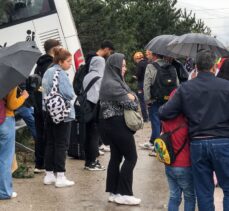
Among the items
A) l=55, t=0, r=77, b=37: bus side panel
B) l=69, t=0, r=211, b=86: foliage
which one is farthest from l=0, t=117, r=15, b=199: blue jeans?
l=69, t=0, r=211, b=86: foliage

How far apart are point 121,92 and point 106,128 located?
0.47m

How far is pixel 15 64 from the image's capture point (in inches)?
240

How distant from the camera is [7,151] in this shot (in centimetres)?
630

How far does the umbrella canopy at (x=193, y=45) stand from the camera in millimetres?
7777

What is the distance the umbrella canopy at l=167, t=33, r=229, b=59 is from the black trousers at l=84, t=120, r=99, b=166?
162 cm

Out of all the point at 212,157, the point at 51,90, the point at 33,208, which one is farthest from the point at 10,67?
the point at 212,157

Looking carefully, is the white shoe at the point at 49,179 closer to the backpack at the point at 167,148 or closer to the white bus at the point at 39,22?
the backpack at the point at 167,148

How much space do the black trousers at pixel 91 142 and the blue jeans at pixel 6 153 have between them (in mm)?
1753

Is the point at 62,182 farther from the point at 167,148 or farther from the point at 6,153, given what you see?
the point at 167,148

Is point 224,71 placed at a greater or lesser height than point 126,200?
greater

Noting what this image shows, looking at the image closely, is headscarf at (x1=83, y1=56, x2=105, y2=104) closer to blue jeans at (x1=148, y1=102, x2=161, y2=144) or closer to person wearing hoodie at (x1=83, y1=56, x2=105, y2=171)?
person wearing hoodie at (x1=83, y1=56, x2=105, y2=171)

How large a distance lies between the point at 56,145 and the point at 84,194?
0.71 meters

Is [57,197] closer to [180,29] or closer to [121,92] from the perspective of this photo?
[121,92]

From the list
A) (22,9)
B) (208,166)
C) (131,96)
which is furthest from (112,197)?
(22,9)
